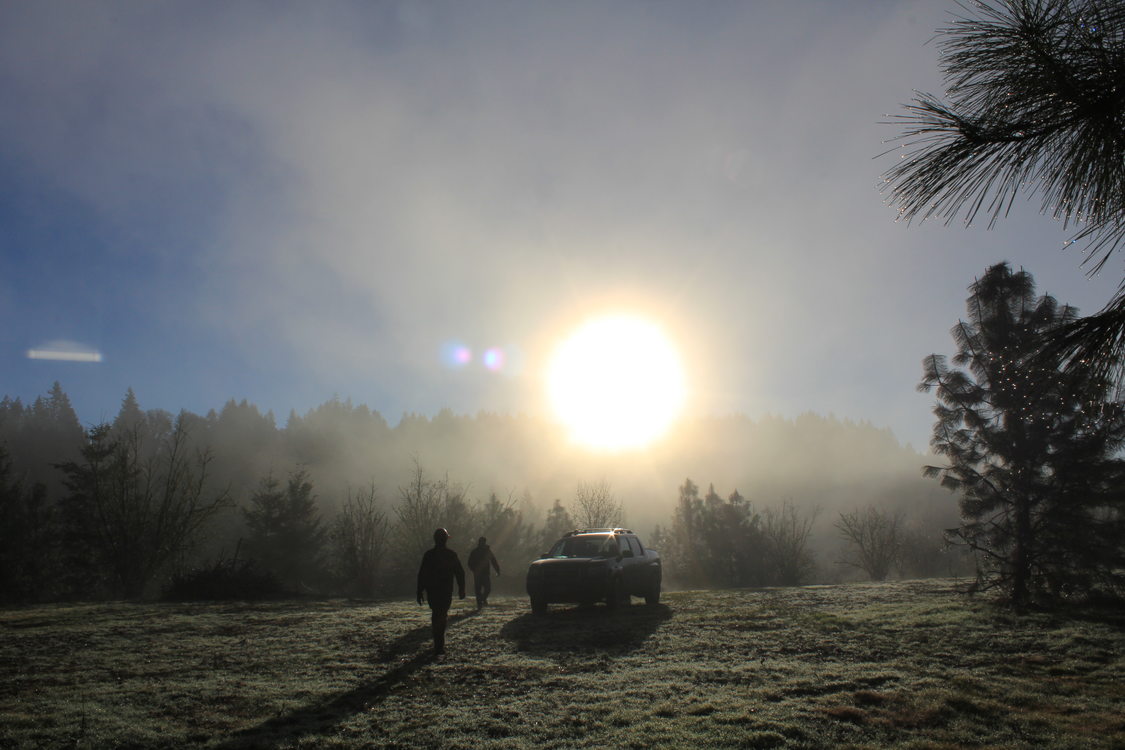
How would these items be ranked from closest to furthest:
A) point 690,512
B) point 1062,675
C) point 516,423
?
point 1062,675 < point 690,512 < point 516,423

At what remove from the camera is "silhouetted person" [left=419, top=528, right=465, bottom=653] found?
9086 millimetres

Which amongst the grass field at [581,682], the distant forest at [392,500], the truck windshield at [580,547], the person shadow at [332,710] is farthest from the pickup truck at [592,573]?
the distant forest at [392,500]

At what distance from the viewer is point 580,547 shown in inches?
580

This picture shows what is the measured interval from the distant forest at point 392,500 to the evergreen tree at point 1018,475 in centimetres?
2044

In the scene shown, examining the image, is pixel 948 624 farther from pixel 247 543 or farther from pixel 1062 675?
pixel 247 543

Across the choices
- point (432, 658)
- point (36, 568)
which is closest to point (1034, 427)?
point (432, 658)

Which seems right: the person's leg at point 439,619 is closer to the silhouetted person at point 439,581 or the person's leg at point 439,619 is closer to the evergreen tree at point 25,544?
the silhouetted person at point 439,581

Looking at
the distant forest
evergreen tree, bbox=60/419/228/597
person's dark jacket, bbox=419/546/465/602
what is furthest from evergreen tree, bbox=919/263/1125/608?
evergreen tree, bbox=60/419/228/597

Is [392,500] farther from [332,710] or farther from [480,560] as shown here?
[332,710]

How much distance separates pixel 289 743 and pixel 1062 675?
8.62m

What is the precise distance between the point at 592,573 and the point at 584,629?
190 centimetres

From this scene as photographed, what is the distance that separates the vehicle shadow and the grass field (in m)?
0.09

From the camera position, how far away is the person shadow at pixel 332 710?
528 cm

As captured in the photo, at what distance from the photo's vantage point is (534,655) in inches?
353
